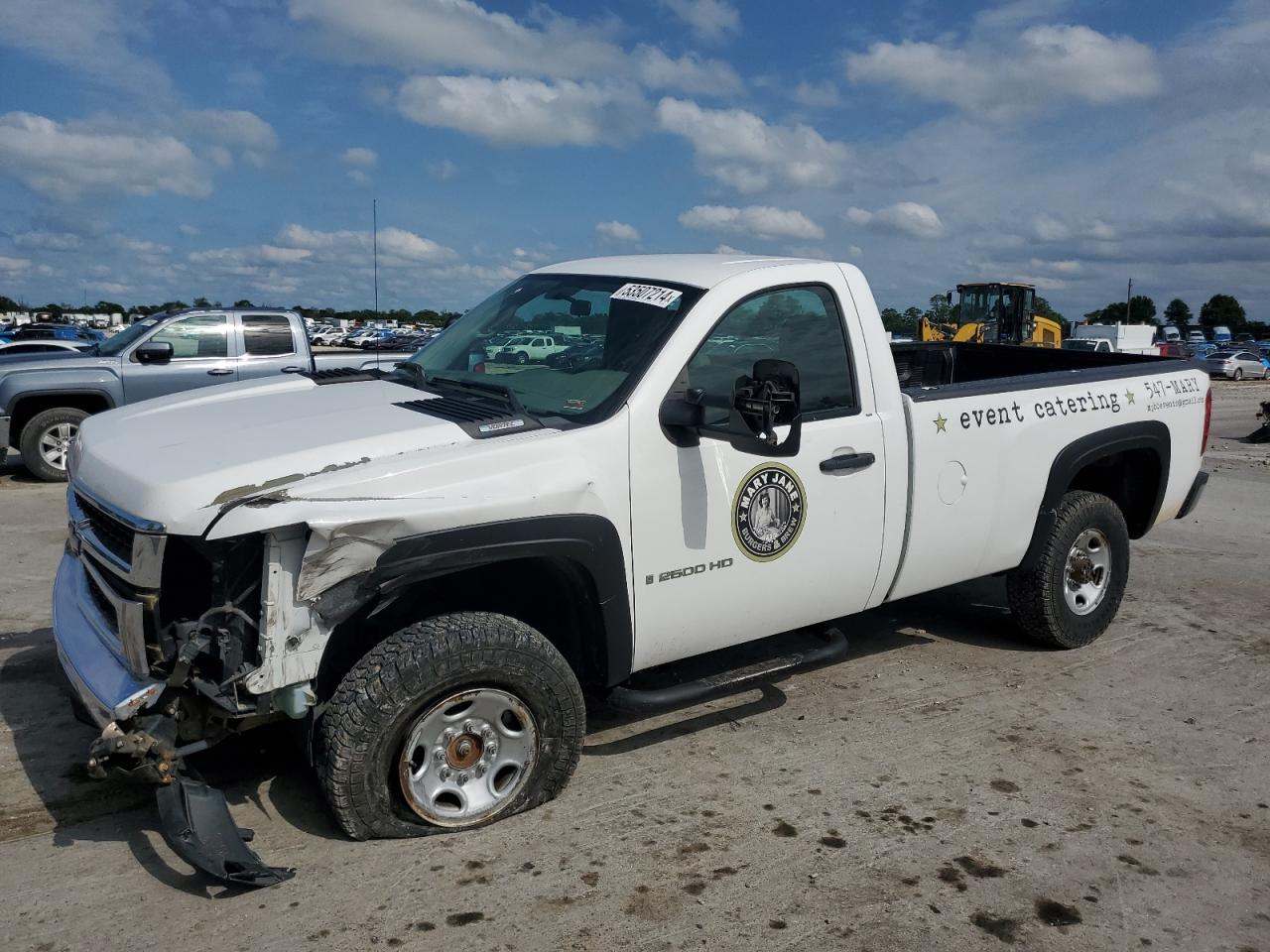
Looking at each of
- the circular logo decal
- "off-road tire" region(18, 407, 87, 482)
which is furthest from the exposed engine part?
"off-road tire" region(18, 407, 87, 482)

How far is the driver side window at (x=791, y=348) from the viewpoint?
4031 mm

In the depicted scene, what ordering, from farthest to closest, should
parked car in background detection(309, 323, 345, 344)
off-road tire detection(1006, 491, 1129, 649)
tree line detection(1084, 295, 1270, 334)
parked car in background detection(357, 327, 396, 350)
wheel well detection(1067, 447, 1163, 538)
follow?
tree line detection(1084, 295, 1270, 334) → parked car in background detection(309, 323, 345, 344) → parked car in background detection(357, 327, 396, 350) → wheel well detection(1067, 447, 1163, 538) → off-road tire detection(1006, 491, 1129, 649)

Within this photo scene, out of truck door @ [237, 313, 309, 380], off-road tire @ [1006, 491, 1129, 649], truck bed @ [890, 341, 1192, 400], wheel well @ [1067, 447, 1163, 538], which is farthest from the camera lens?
truck door @ [237, 313, 309, 380]

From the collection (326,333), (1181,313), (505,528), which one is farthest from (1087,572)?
(1181,313)

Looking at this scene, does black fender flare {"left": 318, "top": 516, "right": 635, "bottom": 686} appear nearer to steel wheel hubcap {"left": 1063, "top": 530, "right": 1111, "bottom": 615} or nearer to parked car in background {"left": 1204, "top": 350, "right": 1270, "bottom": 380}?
steel wheel hubcap {"left": 1063, "top": 530, "right": 1111, "bottom": 615}

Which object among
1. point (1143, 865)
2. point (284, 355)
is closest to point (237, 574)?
point (1143, 865)

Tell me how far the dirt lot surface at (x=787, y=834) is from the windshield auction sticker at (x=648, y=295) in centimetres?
184

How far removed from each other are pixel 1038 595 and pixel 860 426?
182cm

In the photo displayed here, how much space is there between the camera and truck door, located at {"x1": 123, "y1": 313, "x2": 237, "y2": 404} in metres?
10.8

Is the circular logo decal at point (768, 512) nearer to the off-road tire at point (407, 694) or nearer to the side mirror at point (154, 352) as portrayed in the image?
the off-road tire at point (407, 694)

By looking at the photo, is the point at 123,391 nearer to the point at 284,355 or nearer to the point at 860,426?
the point at 284,355

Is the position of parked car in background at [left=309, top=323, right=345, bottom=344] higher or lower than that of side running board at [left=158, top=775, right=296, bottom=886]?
higher

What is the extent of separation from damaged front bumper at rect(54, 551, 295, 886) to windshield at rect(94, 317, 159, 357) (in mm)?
8618

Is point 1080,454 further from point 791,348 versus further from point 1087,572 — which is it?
point 791,348
